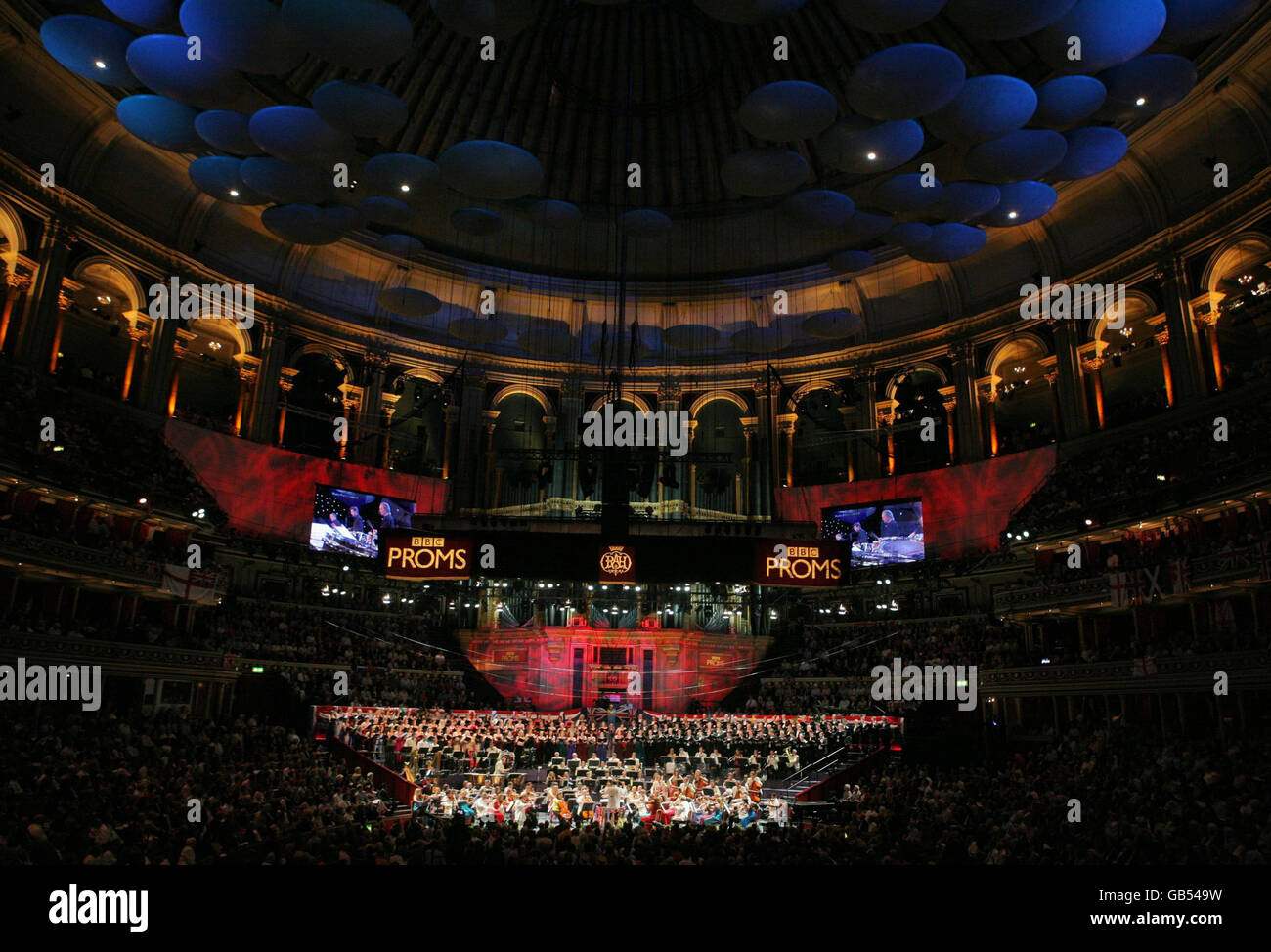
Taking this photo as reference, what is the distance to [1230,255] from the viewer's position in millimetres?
29016

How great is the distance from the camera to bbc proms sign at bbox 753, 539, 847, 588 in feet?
83.3

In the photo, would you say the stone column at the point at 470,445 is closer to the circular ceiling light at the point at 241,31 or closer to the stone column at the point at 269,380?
the stone column at the point at 269,380

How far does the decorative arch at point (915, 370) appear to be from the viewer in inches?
1503

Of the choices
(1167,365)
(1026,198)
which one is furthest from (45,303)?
(1167,365)

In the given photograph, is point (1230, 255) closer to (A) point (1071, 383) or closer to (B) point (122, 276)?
(A) point (1071, 383)

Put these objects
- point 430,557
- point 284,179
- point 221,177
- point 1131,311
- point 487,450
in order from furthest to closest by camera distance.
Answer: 1. point 487,450
2. point 1131,311
3. point 430,557
4. point 221,177
5. point 284,179

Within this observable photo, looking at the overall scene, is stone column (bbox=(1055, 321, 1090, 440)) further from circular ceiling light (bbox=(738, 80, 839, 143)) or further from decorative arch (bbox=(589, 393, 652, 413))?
decorative arch (bbox=(589, 393, 652, 413))

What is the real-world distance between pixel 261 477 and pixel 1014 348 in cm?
3110

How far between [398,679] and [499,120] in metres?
21.7

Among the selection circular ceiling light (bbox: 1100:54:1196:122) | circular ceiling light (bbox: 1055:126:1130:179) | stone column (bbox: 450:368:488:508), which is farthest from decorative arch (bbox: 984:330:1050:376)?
stone column (bbox: 450:368:488:508)

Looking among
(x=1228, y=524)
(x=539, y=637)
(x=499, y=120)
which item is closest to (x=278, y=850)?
(x=539, y=637)

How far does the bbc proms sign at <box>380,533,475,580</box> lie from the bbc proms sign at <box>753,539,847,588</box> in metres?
8.25
